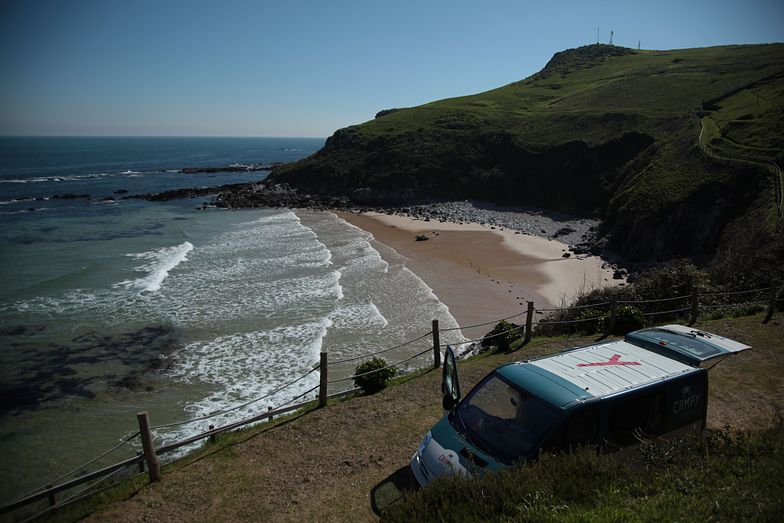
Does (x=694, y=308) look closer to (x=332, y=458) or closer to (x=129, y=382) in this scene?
(x=332, y=458)

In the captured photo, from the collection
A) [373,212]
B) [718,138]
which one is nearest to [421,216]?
[373,212]

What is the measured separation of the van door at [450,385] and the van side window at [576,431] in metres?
1.89

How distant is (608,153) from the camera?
56719mm

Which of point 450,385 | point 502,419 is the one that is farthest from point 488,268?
point 502,419

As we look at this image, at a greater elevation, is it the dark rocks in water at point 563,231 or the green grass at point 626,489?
the green grass at point 626,489

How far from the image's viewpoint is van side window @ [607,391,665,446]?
619cm

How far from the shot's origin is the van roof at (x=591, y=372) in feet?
20.5

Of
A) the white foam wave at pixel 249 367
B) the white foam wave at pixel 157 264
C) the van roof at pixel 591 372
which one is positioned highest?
the van roof at pixel 591 372

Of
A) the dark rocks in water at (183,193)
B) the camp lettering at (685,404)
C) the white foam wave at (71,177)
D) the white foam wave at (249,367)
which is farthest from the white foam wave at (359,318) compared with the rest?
the white foam wave at (71,177)

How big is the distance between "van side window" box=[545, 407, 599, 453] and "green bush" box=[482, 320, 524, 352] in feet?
26.3

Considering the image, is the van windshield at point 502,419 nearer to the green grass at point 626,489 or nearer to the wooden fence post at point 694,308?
the green grass at point 626,489

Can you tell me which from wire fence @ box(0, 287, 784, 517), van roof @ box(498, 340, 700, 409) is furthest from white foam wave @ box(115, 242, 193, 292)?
van roof @ box(498, 340, 700, 409)

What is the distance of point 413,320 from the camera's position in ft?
74.7

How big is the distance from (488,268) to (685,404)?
87.7 ft
